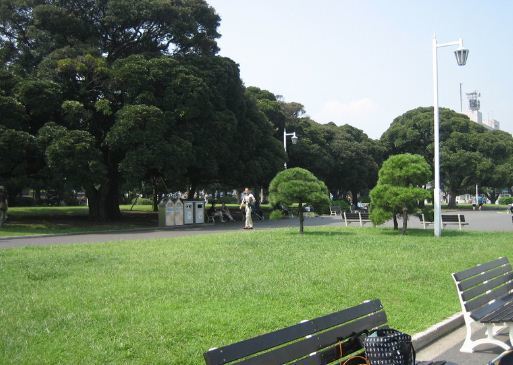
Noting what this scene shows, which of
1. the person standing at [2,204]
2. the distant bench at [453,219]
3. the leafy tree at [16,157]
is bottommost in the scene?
the distant bench at [453,219]

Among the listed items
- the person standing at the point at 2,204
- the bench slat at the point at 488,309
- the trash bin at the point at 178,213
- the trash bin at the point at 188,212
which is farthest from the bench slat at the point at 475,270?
the trash bin at the point at 188,212

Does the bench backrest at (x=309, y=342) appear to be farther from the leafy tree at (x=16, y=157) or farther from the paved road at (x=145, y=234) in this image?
the leafy tree at (x=16, y=157)

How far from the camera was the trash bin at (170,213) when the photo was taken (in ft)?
93.2

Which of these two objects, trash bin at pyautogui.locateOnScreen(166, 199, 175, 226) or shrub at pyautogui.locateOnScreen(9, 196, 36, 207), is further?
shrub at pyautogui.locateOnScreen(9, 196, 36, 207)

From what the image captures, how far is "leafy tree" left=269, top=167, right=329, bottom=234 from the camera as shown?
61.0ft

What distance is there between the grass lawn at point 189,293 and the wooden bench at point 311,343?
5.14 ft

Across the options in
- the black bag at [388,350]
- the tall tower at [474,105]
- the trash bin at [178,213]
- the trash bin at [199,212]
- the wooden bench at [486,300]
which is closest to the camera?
the black bag at [388,350]

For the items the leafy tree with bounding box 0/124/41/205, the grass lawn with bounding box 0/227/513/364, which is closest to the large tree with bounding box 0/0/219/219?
the leafy tree with bounding box 0/124/41/205

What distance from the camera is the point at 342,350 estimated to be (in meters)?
4.19

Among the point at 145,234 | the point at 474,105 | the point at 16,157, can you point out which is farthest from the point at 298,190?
the point at 474,105

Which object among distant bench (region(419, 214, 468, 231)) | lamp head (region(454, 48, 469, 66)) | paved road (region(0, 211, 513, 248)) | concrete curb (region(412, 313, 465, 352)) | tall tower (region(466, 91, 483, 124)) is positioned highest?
tall tower (region(466, 91, 483, 124))

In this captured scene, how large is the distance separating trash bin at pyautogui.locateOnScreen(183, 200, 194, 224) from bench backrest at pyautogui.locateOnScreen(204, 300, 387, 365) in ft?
83.2

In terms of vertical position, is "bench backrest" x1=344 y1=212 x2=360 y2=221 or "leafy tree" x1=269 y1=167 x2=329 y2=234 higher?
"leafy tree" x1=269 y1=167 x2=329 y2=234

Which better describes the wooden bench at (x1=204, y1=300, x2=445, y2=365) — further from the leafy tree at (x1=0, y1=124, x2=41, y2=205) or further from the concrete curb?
the leafy tree at (x1=0, y1=124, x2=41, y2=205)
